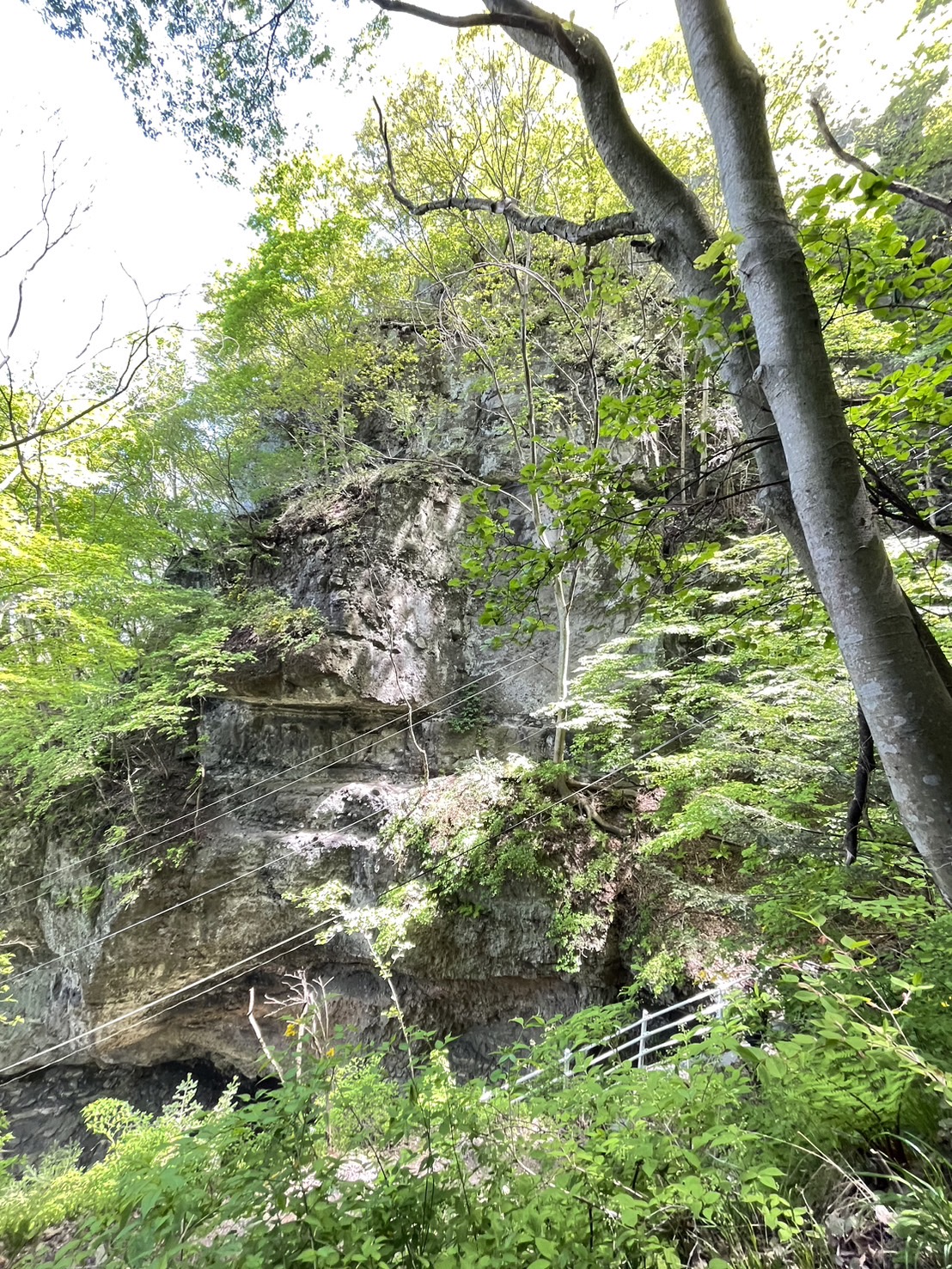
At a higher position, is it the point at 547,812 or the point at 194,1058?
the point at 547,812

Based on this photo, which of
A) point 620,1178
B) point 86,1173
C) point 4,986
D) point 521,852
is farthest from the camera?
point 4,986

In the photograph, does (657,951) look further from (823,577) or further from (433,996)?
(823,577)

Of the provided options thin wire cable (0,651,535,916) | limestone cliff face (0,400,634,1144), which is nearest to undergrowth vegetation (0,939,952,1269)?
limestone cliff face (0,400,634,1144)

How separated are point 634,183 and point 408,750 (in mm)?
8320

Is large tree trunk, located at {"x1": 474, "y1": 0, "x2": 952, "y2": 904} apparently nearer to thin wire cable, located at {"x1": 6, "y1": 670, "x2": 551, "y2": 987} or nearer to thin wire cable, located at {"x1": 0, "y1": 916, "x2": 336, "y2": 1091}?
thin wire cable, located at {"x1": 6, "y1": 670, "x2": 551, "y2": 987}

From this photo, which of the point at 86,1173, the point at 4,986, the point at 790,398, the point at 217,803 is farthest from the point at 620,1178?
the point at 4,986

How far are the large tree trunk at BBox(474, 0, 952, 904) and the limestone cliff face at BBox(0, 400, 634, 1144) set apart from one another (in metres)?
5.54

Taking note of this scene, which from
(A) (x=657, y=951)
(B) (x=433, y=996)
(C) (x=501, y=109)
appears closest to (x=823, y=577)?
(A) (x=657, y=951)

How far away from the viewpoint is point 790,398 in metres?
1.41

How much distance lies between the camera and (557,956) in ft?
19.5

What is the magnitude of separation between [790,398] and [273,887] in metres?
8.26

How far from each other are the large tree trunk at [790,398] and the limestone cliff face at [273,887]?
218 inches

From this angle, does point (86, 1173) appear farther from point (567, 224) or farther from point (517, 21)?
point (517, 21)

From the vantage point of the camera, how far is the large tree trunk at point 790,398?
1.24m
